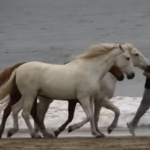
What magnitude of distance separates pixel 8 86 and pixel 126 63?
1194 mm

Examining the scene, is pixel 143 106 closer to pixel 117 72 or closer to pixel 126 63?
pixel 117 72

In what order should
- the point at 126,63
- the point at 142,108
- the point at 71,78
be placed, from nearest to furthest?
the point at 71,78 < the point at 126,63 < the point at 142,108

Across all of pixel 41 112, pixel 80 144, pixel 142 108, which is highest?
pixel 80 144

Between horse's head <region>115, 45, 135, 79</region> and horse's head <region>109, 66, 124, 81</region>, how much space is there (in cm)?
32

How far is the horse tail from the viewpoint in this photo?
24.3ft

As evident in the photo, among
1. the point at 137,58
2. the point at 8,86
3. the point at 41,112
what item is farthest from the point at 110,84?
the point at 8,86

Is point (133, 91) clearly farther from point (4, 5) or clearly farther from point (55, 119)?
point (4, 5)

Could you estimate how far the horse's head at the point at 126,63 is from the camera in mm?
7332

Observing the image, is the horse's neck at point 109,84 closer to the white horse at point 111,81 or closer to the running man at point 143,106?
the white horse at point 111,81

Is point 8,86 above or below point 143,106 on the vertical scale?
above

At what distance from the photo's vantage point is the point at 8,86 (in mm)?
7434

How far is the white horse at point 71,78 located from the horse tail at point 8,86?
1 cm

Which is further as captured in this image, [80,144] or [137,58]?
[137,58]

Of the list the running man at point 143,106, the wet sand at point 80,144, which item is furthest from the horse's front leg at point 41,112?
the running man at point 143,106
